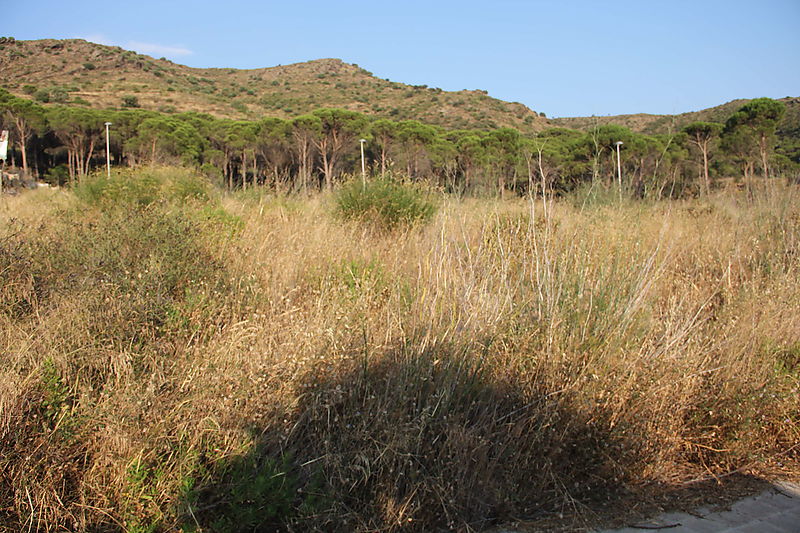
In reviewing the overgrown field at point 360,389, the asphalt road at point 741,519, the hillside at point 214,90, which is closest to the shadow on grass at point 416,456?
the overgrown field at point 360,389

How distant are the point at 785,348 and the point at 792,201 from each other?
3449 millimetres

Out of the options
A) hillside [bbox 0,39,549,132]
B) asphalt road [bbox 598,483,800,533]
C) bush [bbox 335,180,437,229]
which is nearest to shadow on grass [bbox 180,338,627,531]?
asphalt road [bbox 598,483,800,533]

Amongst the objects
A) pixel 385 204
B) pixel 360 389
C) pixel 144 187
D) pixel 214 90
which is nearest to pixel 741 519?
pixel 360 389

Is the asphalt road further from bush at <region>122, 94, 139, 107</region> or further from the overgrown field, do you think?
bush at <region>122, 94, 139, 107</region>

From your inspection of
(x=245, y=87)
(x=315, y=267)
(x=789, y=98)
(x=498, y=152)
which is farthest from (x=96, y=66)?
(x=315, y=267)

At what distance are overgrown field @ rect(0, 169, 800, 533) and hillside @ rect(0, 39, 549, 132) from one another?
38987mm

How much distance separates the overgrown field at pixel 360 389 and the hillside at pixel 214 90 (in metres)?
39.0

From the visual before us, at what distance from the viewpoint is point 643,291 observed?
3.35 meters

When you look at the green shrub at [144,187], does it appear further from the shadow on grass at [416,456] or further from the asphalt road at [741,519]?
the asphalt road at [741,519]

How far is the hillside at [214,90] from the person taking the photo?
44.2 meters

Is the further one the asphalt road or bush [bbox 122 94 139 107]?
bush [bbox 122 94 139 107]

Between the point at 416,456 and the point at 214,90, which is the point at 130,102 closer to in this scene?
the point at 214,90

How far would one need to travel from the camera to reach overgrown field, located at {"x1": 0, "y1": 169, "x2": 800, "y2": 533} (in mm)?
2402

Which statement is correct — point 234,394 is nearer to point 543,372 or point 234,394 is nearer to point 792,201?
point 543,372
